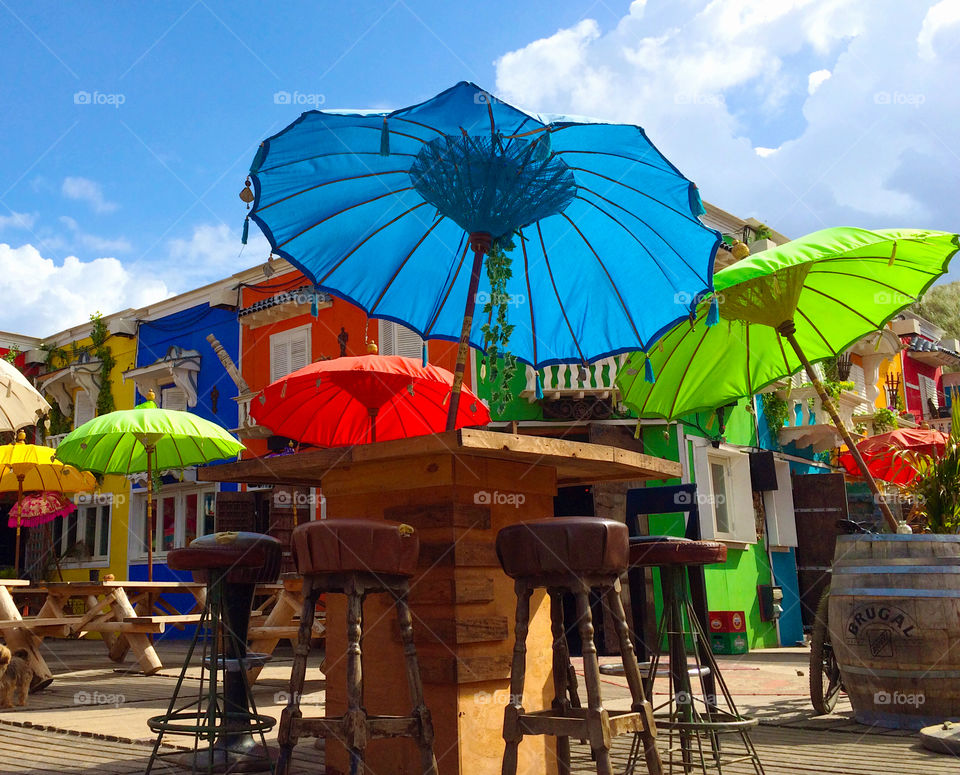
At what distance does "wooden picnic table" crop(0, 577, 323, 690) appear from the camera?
23.2 ft

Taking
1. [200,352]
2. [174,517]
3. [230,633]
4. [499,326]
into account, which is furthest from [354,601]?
[174,517]

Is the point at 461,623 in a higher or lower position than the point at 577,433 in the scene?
lower

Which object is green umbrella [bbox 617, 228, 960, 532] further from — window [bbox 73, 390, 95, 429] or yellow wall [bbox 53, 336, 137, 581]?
window [bbox 73, 390, 95, 429]

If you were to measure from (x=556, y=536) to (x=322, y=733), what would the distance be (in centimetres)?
Answer: 105

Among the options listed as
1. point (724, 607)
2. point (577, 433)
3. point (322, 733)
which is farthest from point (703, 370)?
point (724, 607)

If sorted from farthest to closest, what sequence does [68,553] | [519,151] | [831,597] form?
[68,553] < [831,597] < [519,151]

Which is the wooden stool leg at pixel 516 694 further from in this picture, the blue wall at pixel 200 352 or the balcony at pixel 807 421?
the blue wall at pixel 200 352

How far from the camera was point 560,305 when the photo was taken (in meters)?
4.79

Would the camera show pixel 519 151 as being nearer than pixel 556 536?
No

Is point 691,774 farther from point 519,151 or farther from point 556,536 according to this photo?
point 519,151

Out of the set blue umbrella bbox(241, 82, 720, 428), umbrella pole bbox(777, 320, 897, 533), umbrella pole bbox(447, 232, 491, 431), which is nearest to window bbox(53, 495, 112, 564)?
blue umbrella bbox(241, 82, 720, 428)

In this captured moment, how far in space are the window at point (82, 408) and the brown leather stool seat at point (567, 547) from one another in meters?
19.0

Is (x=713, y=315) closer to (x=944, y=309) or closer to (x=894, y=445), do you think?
(x=894, y=445)

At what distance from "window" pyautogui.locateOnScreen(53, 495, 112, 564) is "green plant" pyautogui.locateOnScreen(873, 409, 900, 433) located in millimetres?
16031
